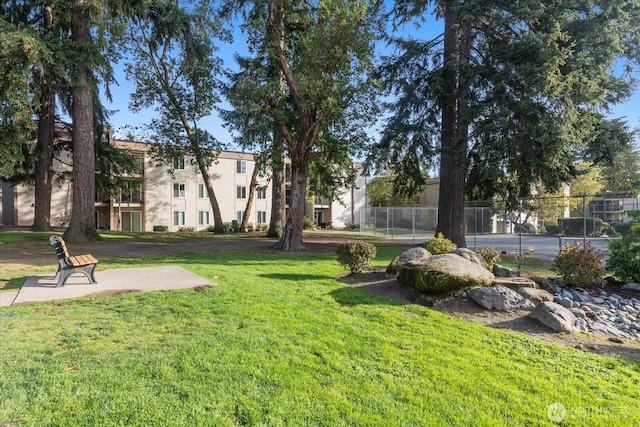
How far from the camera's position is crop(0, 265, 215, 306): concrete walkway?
5.96 m

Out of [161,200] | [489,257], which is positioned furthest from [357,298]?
[161,200]

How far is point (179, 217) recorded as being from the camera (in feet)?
126

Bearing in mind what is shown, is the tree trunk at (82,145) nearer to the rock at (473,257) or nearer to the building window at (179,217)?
the rock at (473,257)

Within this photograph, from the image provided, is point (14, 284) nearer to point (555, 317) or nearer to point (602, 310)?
point (555, 317)

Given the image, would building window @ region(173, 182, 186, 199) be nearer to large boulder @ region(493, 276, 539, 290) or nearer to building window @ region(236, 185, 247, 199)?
building window @ region(236, 185, 247, 199)

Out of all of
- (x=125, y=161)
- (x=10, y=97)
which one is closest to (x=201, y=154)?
(x=125, y=161)

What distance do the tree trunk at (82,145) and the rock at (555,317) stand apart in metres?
16.4

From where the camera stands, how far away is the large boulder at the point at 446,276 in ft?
20.2

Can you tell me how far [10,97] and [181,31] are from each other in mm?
11137

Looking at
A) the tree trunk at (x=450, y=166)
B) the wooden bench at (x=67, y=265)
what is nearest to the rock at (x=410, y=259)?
the wooden bench at (x=67, y=265)

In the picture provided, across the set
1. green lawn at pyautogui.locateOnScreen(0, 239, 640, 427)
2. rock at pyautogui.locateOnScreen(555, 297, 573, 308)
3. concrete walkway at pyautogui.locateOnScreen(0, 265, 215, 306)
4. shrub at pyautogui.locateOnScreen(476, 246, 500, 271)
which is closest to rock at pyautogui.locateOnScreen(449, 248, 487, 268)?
shrub at pyautogui.locateOnScreen(476, 246, 500, 271)

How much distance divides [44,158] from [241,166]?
2211 cm
